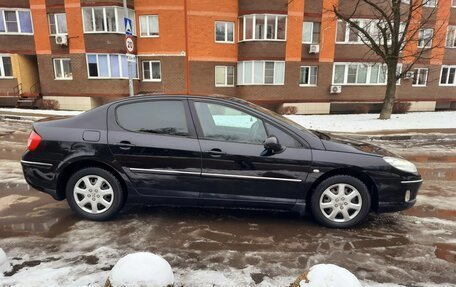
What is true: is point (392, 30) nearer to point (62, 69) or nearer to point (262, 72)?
point (262, 72)

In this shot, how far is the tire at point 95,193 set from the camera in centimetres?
398

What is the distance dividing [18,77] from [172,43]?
32.9 feet

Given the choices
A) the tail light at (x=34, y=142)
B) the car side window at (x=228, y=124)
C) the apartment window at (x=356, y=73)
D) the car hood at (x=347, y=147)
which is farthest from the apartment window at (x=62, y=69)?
the car hood at (x=347, y=147)

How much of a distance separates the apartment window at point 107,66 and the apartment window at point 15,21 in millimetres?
4691

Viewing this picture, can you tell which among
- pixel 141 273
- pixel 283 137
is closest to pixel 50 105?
pixel 283 137

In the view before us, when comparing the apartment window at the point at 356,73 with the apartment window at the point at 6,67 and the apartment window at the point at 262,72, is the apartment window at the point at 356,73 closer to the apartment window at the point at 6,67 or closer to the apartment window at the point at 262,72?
the apartment window at the point at 262,72

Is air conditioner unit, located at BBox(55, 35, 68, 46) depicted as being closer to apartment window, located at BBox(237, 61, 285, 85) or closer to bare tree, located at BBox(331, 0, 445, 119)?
apartment window, located at BBox(237, 61, 285, 85)

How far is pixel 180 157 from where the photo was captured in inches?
153

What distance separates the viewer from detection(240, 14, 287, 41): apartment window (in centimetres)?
1988

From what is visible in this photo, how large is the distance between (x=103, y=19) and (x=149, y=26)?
272 centimetres

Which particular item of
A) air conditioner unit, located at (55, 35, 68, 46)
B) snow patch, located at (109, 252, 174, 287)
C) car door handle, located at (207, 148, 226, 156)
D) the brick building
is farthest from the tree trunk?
air conditioner unit, located at (55, 35, 68, 46)

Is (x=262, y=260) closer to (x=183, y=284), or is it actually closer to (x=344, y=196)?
(x=183, y=284)

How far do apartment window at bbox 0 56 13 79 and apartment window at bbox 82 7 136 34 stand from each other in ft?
18.8

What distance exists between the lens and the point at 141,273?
2.21m
